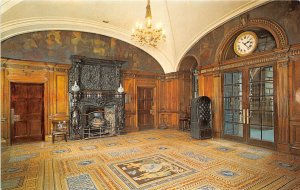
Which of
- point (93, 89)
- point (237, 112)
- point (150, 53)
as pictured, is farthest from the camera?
point (150, 53)

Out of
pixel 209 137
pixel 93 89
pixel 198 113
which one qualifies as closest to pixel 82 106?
pixel 93 89

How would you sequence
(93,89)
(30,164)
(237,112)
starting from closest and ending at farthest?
(30,164) → (237,112) → (93,89)

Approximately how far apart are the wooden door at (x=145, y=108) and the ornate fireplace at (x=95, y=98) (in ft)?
4.13

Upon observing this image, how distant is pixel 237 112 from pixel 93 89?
5.75 metres

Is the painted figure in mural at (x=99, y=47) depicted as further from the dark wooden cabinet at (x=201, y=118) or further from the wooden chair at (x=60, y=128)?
the dark wooden cabinet at (x=201, y=118)

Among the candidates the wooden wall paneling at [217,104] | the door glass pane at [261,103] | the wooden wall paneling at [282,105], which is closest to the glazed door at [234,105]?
the wooden wall paneling at [217,104]

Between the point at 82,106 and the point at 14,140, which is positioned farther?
the point at 82,106

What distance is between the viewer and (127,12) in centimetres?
642

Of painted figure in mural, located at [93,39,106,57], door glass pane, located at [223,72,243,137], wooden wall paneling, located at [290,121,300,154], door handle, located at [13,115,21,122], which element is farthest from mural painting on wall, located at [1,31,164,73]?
wooden wall paneling, located at [290,121,300,154]

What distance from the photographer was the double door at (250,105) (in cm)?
539

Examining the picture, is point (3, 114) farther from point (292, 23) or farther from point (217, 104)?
point (292, 23)

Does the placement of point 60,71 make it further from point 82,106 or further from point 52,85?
point 82,106

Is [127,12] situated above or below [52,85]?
above

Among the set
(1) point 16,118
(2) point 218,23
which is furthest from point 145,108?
(1) point 16,118
